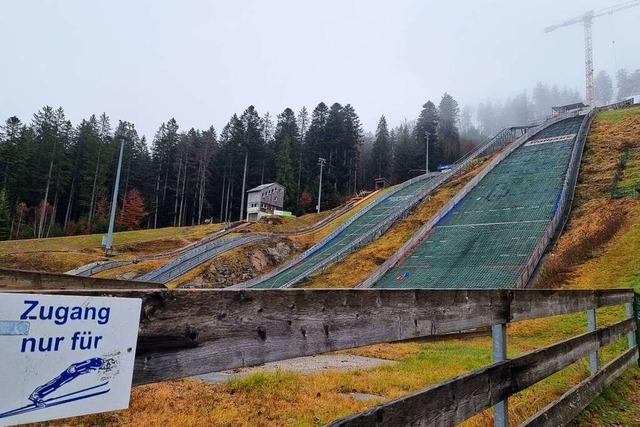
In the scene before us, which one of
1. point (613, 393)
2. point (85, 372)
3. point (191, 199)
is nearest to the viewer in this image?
point (85, 372)

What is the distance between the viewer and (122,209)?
74.9 metres

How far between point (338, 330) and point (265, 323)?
479 mm

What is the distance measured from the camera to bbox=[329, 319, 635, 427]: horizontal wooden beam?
2.22m

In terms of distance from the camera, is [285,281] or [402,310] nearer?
[402,310]

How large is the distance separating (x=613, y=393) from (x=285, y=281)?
25.4 meters

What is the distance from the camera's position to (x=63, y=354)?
53.1 inches

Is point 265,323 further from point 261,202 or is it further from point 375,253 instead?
point 261,202

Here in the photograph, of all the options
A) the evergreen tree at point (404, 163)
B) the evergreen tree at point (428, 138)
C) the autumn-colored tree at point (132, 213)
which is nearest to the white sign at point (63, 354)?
the autumn-colored tree at point (132, 213)

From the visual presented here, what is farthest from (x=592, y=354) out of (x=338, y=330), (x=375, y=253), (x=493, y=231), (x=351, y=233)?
(x=351, y=233)

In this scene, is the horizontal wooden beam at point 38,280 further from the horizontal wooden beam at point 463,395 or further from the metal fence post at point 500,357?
the metal fence post at point 500,357

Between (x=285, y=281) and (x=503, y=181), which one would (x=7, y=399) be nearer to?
(x=285, y=281)

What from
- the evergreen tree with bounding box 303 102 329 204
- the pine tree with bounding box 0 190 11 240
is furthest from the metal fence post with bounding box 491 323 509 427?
the evergreen tree with bounding box 303 102 329 204

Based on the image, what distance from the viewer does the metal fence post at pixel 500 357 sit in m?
3.33

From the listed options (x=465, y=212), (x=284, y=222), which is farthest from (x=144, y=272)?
(x=465, y=212)
